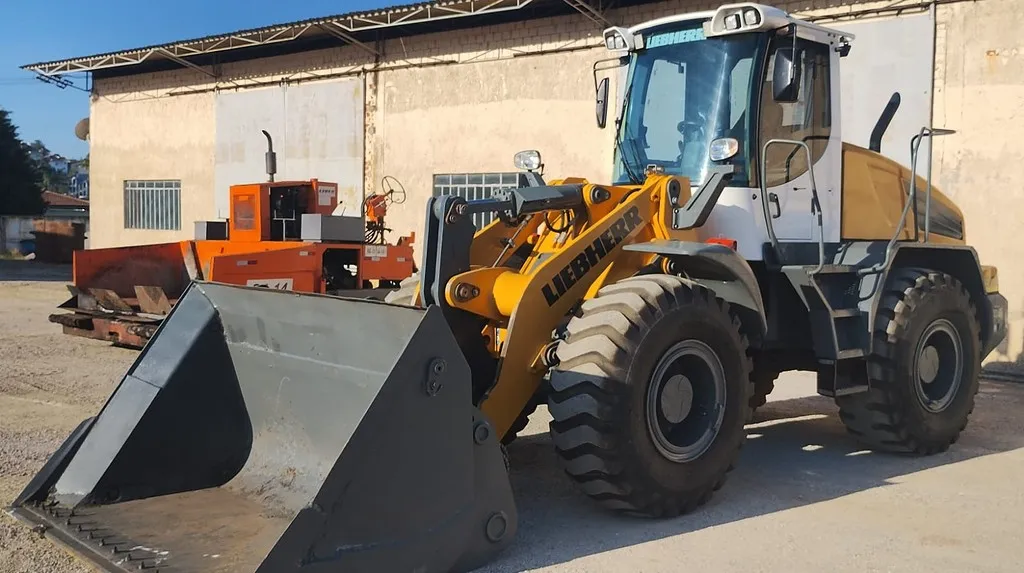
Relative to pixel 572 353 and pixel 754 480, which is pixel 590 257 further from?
pixel 754 480

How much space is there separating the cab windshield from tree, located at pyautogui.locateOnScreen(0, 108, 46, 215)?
36.7 metres

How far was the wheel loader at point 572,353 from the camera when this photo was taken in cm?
400

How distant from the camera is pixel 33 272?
26.9 meters

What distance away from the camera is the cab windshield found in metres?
5.95

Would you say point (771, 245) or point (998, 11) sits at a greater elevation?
point (998, 11)

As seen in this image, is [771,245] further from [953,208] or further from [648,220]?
[953,208]

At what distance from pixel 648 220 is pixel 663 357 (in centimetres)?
97

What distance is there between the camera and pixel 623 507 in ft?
15.7

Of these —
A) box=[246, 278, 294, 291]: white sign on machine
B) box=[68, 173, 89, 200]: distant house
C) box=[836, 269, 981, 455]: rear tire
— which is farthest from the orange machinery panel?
box=[68, 173, 89, 200]: distant house

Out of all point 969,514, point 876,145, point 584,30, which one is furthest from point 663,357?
point 584,30

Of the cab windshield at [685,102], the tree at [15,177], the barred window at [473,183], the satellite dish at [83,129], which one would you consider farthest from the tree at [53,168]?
the cab windshield at [685,102]

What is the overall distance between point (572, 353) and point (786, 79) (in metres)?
2.36

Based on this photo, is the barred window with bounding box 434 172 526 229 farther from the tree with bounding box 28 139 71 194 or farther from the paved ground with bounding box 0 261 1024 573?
the tree with bounding box 28 139 71 194

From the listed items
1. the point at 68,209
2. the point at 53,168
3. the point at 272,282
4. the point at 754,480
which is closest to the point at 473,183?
the point at 272,282
